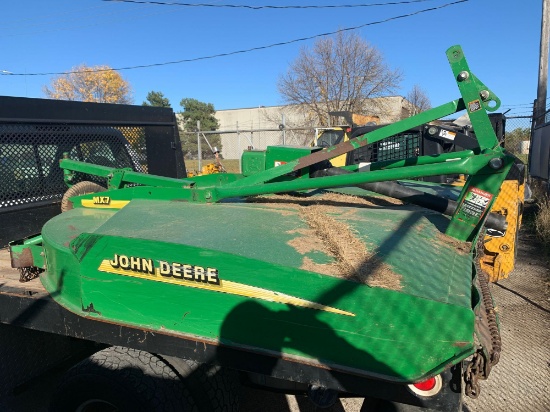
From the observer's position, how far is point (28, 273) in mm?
2471

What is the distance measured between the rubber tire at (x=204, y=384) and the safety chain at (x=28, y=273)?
3.45 ft

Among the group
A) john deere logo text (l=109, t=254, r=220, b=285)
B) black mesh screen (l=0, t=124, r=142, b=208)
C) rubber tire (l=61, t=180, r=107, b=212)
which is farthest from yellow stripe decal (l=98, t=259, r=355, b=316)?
black mesh screen (l=0, t=124, r=142, b=208)

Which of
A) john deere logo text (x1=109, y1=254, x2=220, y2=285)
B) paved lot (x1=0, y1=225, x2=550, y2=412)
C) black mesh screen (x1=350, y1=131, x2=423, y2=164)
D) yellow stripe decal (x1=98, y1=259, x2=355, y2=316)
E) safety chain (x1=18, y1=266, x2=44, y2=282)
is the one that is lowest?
paved lot (x1=0, y1=225, x2=550, y2=412)

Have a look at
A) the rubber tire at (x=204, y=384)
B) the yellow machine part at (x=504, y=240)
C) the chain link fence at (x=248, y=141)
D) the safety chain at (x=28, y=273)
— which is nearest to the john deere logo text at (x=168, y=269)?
the rubber tire at (x=204, y=384)

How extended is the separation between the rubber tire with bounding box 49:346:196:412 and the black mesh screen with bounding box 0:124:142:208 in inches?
70.6

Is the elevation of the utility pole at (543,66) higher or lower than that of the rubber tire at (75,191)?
higher

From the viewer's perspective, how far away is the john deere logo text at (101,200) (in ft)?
9.73

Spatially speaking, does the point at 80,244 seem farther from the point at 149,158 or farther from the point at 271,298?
the point at 149,158

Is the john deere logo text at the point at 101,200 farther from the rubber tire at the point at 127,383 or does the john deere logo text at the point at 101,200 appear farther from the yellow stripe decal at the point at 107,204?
the rubber tire at the point at 127,383

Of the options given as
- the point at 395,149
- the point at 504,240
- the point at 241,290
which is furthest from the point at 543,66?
the point at 241,290

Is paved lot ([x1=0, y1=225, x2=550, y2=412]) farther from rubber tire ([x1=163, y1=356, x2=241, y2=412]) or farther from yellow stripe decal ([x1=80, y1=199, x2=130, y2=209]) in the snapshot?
yellow stripe decal ([x1=80, y1=199, x2=130, y2=209])

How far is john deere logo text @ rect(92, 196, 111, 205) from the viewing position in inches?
117

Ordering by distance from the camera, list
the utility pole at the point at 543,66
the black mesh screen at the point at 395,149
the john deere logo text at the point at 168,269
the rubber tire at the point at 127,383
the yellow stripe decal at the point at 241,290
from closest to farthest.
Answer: the yellow stripe decal at the point at 241,290, the john deere logo text at the point at 168,269, the rubber tire at the point at 127,383, the black mesh screen at the point at 395,149, the utility pole at the point at 543,66

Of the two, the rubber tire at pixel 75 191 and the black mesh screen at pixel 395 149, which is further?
the black mesh screen at pixel 395 149
